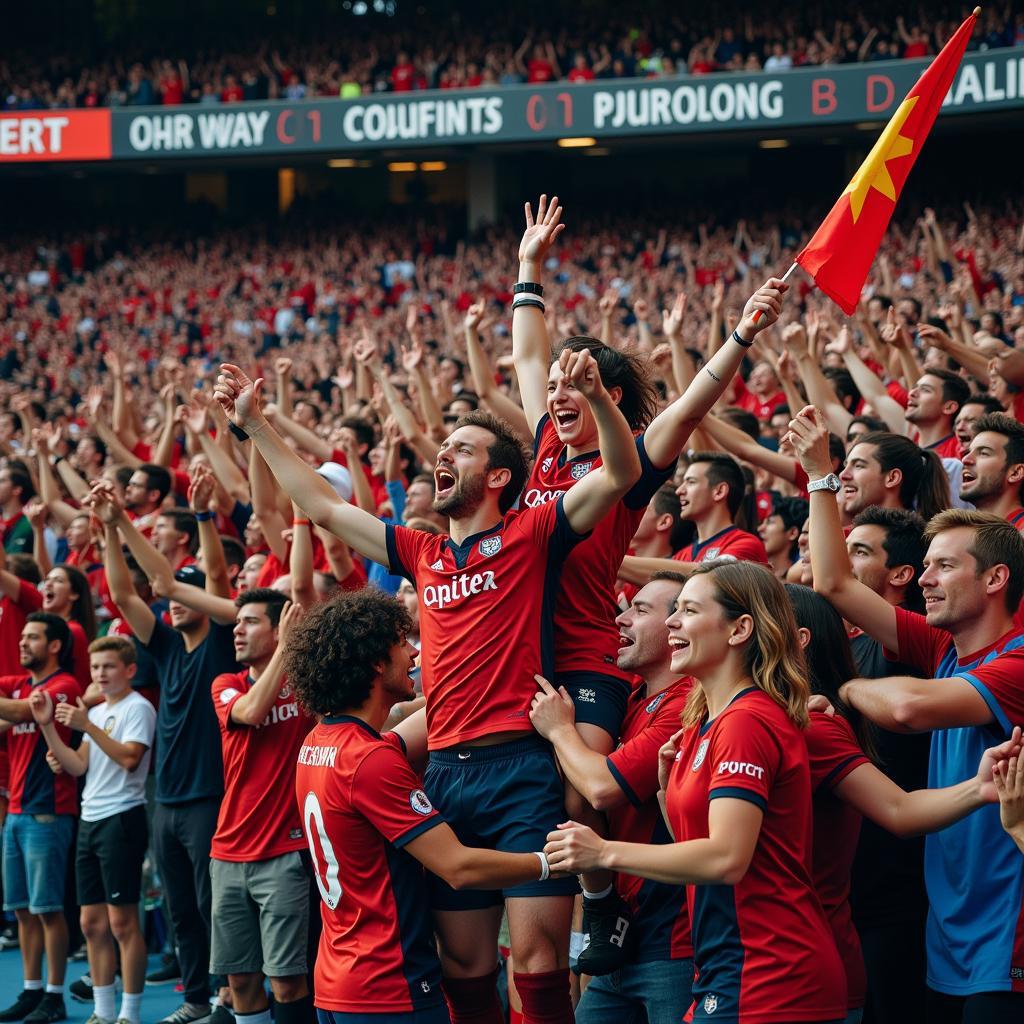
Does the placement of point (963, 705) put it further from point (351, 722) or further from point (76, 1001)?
point (76, 1001)

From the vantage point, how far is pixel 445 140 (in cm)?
2542

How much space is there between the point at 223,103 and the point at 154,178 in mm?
6129

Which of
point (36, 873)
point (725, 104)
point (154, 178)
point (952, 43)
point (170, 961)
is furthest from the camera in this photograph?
point (154, 178)

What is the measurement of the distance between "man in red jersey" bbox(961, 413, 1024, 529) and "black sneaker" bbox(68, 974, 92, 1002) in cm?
558

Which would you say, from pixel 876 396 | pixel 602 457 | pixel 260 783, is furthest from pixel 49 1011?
pixel 876 396

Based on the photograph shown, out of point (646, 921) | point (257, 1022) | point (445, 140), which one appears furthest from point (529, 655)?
point (445, 140)

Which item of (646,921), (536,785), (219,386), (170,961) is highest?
(219,386)

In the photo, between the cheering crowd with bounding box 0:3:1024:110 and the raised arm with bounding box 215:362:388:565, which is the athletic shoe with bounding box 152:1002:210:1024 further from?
the cheering crowd with bounding box 0:3:1024:110

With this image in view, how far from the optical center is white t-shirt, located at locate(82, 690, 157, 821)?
300 inches

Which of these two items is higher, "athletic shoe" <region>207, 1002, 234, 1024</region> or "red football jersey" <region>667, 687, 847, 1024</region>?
"red football jersey" <region>667, 687, 847, 1024</region>

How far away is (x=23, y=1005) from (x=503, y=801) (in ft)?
15.3

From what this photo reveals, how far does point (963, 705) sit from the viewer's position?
3.85 m

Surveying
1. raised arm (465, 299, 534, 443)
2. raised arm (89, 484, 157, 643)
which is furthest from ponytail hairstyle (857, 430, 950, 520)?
raised arm (89, 484, 157, 643)

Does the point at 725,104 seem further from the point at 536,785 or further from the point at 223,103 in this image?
the point at 536,785
